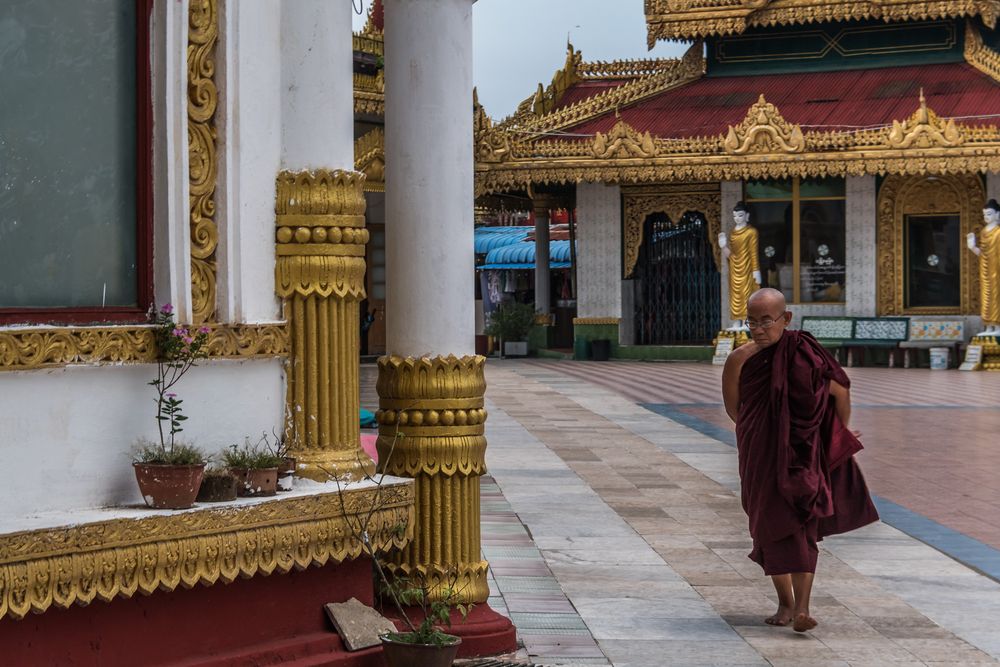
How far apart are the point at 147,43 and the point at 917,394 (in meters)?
16.4

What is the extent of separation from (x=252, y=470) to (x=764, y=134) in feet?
69.6

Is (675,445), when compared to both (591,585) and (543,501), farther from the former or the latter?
(591,585)

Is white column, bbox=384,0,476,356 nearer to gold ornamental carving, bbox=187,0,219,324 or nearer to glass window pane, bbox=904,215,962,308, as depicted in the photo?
gold ornamental carving, bbox=187,0,219,324

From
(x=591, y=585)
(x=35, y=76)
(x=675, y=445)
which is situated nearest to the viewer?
(x=35, y=76)

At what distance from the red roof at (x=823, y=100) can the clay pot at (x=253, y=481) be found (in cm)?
2205

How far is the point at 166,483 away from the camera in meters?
4.71

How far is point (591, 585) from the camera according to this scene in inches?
292

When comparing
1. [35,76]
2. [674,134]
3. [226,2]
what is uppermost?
[674,134]

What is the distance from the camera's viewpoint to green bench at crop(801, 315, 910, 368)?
2589 cm

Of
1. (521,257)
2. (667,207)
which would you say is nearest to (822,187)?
(667,207)

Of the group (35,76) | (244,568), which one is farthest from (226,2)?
(244,568)

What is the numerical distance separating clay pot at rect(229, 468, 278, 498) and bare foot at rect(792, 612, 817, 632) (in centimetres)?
256

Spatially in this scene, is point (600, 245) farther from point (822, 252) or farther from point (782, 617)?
point (782, 617)

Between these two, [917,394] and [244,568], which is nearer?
[244,568]
